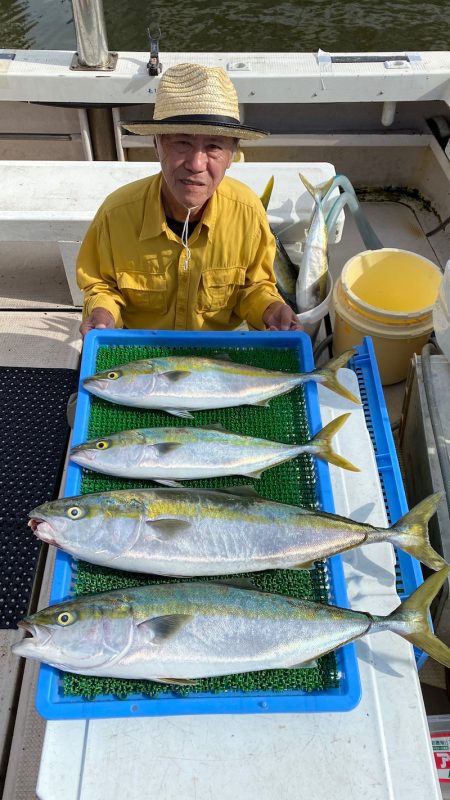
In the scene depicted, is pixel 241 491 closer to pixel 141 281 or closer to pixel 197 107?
pixel 141 281

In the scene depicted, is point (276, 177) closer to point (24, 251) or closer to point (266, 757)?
point (24, 251)

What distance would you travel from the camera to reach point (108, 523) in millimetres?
1731

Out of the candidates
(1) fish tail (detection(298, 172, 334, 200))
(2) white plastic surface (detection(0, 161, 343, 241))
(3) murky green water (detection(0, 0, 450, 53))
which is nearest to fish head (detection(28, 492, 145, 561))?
(2) white plastic surface (detection(0, 161, 343, 241))

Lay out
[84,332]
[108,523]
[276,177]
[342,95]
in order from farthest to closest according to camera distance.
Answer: [342,95] → [276,177] → [84,332] → [108,523]

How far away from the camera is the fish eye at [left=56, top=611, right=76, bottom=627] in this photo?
5.07ft

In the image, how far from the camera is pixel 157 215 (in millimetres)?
2521

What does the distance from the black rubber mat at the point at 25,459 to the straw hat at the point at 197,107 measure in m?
1.55

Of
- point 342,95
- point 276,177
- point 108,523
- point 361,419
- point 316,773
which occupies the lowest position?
point 316,773

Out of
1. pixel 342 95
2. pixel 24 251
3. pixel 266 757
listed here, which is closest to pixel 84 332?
pixel 266 757

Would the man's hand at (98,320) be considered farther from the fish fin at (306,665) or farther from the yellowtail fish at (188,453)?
the fish fin at (306,665)

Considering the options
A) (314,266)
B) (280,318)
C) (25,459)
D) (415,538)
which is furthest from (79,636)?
(314,266)

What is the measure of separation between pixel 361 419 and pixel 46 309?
8.19 feet

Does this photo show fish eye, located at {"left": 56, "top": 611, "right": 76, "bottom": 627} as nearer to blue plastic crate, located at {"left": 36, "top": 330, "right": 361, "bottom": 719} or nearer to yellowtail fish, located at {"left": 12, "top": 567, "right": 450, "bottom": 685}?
yellowtail fish, located at {"left": 12, "top": 567, "right": 450, "bottom": 685}

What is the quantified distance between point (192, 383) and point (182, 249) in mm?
751
